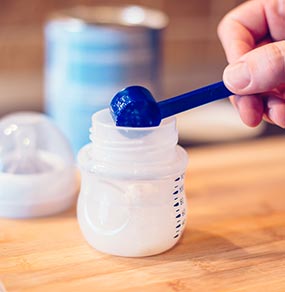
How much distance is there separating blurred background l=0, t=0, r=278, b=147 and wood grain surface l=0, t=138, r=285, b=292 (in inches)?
19.9

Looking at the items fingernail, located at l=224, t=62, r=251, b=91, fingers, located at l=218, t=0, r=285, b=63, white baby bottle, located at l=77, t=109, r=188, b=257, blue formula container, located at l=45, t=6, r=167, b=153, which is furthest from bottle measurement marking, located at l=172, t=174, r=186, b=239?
blue formula container, located at l=45, t=6, r=167, b=153

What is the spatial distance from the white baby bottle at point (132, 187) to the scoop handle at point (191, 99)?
0.5 inches

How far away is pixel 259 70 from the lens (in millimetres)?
646

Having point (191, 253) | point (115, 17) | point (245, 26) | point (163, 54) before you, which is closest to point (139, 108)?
point (191, 253)

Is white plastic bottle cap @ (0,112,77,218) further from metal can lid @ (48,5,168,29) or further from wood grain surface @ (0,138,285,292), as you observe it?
metal can lid @ (48,5,168,29)

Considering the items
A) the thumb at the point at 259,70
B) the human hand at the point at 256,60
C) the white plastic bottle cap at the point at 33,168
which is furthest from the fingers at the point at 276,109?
the white plastic bottle cap at the point at 33,168

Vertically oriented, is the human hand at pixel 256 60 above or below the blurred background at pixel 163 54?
above

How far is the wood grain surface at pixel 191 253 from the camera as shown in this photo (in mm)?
600

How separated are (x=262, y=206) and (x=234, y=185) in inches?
2.9

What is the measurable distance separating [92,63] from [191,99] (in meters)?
0.37

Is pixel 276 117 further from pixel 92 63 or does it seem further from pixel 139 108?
pixel 92 63

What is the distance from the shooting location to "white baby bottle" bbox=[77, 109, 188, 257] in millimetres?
624

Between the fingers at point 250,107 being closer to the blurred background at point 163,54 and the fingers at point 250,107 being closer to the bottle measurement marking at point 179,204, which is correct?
the bottle measurement marking at point 179,204

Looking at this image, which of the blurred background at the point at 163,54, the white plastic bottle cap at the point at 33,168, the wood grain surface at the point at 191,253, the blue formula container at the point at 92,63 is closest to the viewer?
the wood grain surface at the point at 191,253
